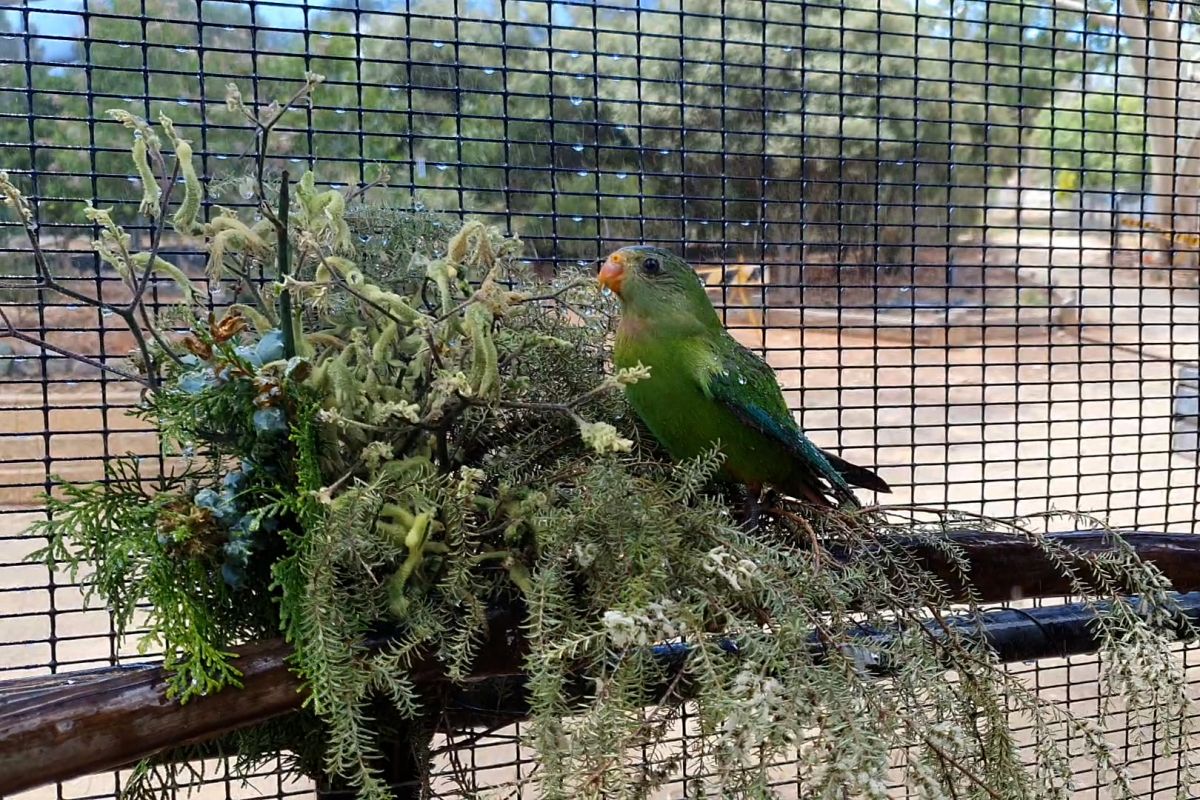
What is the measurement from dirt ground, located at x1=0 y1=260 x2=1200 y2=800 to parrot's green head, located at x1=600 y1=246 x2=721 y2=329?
0.31m

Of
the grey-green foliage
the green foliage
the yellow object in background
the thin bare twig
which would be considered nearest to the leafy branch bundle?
the thin bare twig

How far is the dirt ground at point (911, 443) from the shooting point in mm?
981

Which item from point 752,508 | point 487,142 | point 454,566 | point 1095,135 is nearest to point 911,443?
point 752,508

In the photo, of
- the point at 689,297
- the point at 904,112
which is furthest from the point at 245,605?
the point at 904,112

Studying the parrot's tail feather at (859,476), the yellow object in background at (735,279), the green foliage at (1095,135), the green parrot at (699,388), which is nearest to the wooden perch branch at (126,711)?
the green parrot at (699,388)

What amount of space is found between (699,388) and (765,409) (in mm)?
65

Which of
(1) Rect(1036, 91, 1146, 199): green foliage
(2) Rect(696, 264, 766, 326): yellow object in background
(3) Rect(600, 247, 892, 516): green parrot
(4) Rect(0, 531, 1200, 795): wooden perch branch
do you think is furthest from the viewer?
(1) Rect(1036, 91, 1146, 199): green foliage

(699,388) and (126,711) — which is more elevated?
(699,388)

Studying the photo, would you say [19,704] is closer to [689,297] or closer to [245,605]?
[245,605]

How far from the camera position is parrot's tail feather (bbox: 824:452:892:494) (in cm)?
90

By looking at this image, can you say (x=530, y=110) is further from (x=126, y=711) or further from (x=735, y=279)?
(x=126, y=711)

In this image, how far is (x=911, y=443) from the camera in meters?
1.23

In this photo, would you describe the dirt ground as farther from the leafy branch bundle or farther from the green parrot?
the green parrot

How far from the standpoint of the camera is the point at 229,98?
510mm
